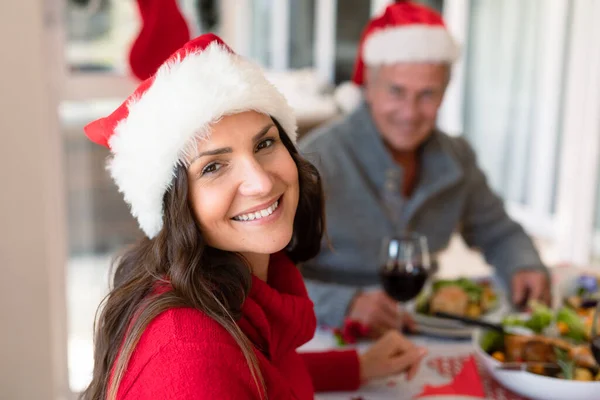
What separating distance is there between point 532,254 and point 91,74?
5.50 ft

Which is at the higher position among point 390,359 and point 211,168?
point 211,168

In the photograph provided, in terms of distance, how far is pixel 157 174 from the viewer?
849 millimetres

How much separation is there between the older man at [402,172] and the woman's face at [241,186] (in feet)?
2.75

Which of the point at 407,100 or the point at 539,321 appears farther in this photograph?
the point at 407,100

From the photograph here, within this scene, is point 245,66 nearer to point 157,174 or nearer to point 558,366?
point 157,174

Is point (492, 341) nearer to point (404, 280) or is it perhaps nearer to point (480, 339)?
point (480, 339)

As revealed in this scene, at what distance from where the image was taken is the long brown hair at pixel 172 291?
2.53 ft

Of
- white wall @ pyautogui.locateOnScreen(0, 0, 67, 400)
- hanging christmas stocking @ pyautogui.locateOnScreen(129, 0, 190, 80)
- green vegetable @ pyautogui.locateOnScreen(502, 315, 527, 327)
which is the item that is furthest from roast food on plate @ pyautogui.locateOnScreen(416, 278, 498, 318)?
white wall @ pyautogui.locateOnScreen(0, 0, 67, 400)

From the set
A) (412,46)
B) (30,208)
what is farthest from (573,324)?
(30,208)

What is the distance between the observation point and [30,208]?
1.95m

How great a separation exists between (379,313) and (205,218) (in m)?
0.60

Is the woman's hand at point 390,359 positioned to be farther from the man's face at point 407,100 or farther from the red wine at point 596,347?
the man's face at point 407,100

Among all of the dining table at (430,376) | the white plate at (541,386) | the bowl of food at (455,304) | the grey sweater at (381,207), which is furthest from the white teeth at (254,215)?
the grey sweater at (381,207)

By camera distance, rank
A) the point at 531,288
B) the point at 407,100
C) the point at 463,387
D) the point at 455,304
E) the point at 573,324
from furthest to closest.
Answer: the point at 407,100 → the point at 531,288 → the point at 455,304 → the point at 573,324 → the point at 463,387
